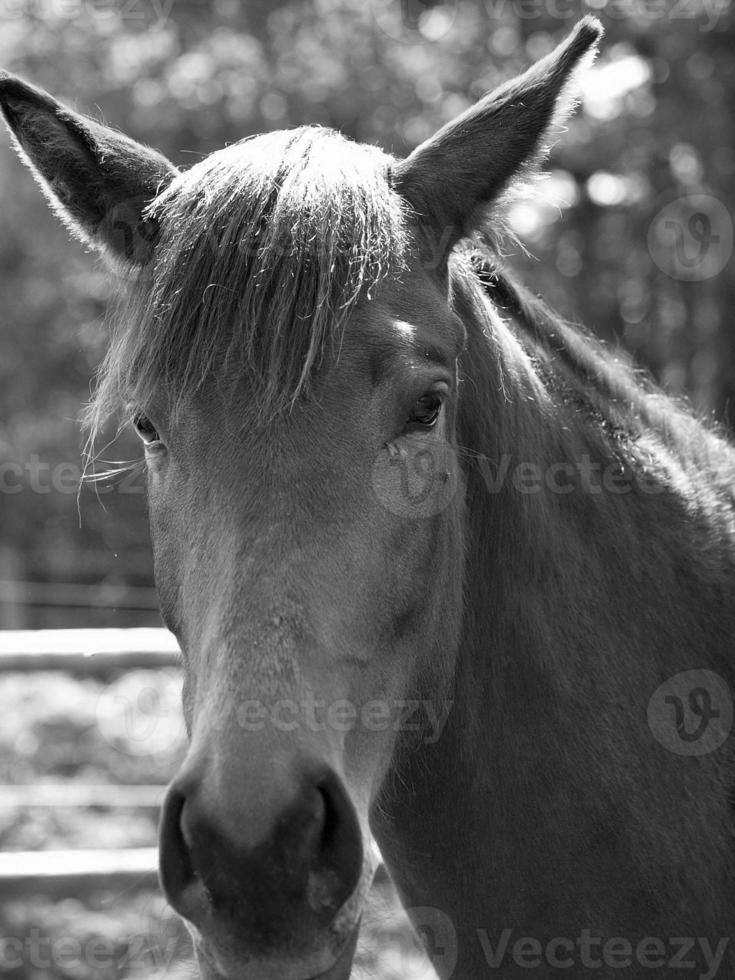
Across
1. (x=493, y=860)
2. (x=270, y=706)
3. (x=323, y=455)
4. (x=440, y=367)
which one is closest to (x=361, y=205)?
(x=440, y=367)

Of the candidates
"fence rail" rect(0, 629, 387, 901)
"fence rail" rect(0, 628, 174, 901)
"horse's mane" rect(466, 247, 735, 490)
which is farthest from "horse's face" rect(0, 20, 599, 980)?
"fence rail" rect(0, 629, 387, 901)

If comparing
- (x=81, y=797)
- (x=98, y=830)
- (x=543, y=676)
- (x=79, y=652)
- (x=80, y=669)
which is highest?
(x=543, y=676)

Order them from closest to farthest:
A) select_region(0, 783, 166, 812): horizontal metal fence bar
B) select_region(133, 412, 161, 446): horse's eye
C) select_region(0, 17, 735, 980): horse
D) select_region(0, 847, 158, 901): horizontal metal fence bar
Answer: select_region(0, 17, 735, 980): horse → select_region(133, 412, 161, 446): horse's eye → select_region(0, 847, 158, 901): horizontal metal fence bar → select_region(0, 783, 166, 812): horizontal metal fence bar

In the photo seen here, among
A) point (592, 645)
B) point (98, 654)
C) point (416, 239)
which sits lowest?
point (98, 654)

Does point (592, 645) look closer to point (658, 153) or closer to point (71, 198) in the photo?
point (71, 198)

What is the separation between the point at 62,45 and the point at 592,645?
17.4m

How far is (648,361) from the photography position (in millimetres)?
17359

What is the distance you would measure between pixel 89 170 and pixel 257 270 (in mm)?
725

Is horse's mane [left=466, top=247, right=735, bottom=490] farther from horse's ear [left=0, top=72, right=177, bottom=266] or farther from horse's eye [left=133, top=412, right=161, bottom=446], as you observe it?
horse's eye [left=133, top=412, right=161, bottom=446]

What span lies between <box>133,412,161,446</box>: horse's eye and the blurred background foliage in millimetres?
11999

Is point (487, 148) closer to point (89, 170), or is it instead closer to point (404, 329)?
point (404, 329)

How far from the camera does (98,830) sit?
7.16m

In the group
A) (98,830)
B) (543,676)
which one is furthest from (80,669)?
(543,676)

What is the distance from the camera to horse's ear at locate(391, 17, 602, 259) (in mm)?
2535
